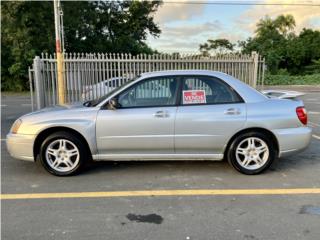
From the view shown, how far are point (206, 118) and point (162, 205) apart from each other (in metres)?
1.51

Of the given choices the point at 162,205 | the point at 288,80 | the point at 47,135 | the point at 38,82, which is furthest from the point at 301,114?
the point at 288,80

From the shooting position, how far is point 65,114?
4.82m

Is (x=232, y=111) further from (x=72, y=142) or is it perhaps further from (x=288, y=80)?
(x=288, y=80)

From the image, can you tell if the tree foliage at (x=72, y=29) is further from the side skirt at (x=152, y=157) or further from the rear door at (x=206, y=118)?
the rear door at (x=206, y=118)

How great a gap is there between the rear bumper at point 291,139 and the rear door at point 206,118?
0.62m

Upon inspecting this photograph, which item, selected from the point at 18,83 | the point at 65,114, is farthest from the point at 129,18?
the point at 65,114

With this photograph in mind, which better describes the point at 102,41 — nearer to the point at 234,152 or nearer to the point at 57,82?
the point at 57,82

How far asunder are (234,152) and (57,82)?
5.99m

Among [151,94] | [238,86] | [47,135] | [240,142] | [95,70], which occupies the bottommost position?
[240,142]

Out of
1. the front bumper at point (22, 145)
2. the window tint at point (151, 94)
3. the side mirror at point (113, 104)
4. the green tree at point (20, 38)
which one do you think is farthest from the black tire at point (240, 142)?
the green tree at point (20, 38)

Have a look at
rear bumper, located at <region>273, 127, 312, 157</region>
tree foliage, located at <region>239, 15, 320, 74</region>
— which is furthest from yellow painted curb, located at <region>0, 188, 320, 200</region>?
tree foliage, located at <region>239, 15, 320, 74</region>

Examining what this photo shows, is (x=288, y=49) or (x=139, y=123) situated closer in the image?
(x=139, y=123)

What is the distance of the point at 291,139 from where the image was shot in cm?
492

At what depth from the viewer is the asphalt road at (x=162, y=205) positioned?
130 inches
